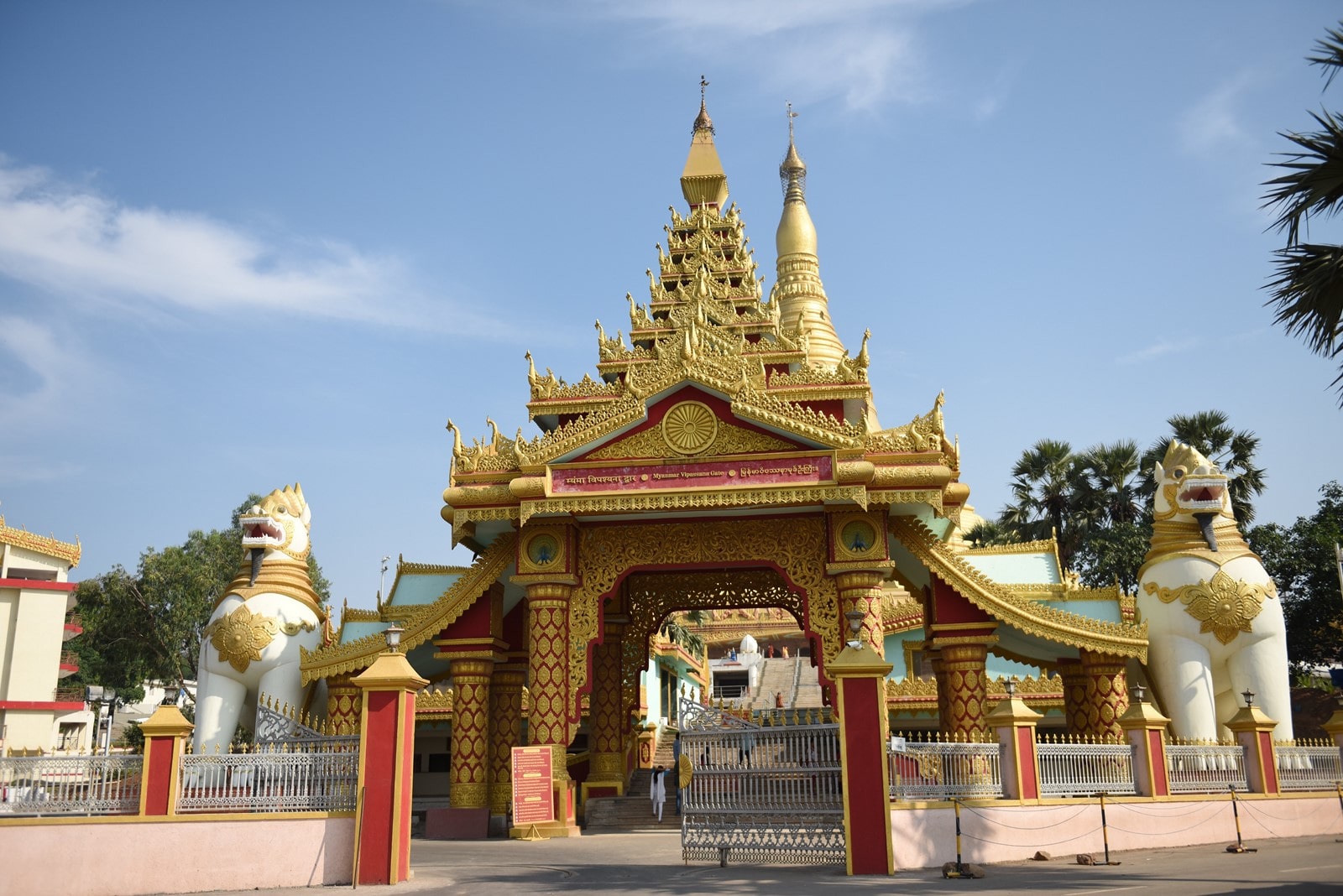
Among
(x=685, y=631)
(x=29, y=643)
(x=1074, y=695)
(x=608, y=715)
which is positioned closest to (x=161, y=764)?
(x=608, y=715)

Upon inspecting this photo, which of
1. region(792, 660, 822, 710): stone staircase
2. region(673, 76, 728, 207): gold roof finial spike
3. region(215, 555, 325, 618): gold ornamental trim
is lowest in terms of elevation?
region(792, 660, 822, 710): stone staircase

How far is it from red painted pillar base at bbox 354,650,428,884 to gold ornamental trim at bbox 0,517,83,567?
91.7 feet

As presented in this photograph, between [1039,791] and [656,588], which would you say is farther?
[656,588]

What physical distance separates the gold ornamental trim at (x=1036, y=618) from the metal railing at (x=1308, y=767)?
240 cm

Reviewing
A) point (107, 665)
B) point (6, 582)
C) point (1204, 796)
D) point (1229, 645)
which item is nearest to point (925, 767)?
point (1204, 796)

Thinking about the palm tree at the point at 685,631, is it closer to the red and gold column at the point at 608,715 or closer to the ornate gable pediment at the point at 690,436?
the red and gold column at the point at 608,715

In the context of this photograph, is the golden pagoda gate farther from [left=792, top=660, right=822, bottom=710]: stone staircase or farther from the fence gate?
[left=792, top=660, right=822, bottom=710]: stone staircase

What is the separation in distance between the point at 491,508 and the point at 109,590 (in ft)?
92.7

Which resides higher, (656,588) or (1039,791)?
(656,588)

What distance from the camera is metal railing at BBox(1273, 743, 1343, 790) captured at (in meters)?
16.5

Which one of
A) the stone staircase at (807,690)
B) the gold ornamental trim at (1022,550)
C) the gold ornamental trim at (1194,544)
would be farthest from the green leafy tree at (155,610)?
the gold ornamental trim at (1194,544)

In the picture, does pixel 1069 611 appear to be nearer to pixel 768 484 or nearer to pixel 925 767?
pixel 768 484

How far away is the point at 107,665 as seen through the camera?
41.6 m

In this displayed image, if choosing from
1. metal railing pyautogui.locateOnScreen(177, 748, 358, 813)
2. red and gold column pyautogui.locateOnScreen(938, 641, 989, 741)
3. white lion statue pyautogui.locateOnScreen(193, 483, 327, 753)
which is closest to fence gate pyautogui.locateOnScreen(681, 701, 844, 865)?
metal railing pyautogui.locateOnScreen(177, 748, 358, 813)
